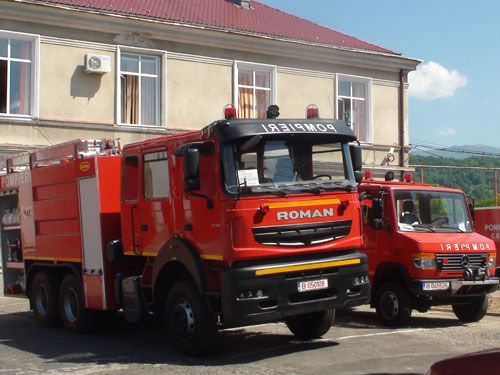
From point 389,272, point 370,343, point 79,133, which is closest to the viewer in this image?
point 370,343

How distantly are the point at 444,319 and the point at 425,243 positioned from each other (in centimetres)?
213

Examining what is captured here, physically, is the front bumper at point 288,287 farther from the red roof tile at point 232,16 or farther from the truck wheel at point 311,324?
the red roof tile at point 232,16

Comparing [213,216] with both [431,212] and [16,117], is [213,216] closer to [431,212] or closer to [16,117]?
[431,212]

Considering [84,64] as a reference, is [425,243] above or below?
below

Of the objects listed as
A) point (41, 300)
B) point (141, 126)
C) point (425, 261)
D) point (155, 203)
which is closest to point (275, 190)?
point (155, 203)

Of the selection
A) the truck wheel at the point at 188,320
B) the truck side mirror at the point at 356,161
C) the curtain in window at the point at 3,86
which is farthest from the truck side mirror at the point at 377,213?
the curtain in window at the point at 3,86

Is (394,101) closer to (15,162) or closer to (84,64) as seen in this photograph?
(84,64)

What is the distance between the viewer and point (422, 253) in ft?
37.6

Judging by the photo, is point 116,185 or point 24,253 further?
point 24,253

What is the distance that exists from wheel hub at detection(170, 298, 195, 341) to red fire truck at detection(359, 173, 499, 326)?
364 centimetres

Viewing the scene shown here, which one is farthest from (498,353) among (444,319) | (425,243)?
(444,319)

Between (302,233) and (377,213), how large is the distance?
3.37 m

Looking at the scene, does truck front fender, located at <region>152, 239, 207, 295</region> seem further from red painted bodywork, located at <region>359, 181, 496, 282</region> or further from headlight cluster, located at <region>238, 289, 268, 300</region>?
red painted bodywork, located at <region>359, 181, 496, 282</region>

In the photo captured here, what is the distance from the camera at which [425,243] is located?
11.5 metres
